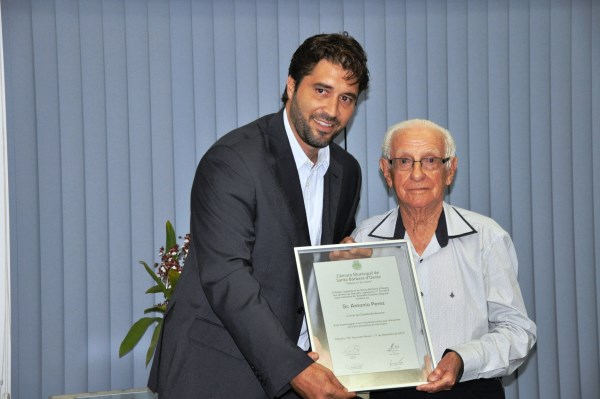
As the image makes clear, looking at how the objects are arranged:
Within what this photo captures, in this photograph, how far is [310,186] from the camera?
7.56 ft

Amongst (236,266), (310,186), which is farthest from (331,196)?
(236,266)

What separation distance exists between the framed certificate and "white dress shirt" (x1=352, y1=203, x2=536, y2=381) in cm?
18

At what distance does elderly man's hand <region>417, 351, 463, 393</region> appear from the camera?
204cm

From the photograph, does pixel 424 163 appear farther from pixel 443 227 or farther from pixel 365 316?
pixel 365 316

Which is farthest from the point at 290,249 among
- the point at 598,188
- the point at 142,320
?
the point at 598,188

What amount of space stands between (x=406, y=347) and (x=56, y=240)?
225 centimetres

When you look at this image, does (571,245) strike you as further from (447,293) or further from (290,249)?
(290,249)

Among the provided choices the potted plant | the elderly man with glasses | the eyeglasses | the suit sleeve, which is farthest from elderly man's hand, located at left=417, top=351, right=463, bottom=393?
the potted plant

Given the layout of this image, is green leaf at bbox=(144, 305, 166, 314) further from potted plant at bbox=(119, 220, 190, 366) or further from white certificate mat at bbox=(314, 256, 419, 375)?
white certificate mat at bbox=(314, 256, 419, 375)

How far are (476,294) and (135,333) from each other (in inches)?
73.0

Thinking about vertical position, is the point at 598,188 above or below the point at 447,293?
above

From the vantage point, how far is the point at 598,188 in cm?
406

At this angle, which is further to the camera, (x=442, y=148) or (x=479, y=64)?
(x=479, y=64)

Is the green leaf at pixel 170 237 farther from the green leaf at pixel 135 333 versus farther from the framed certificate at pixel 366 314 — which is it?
the framed certificate at pixel 366 314
